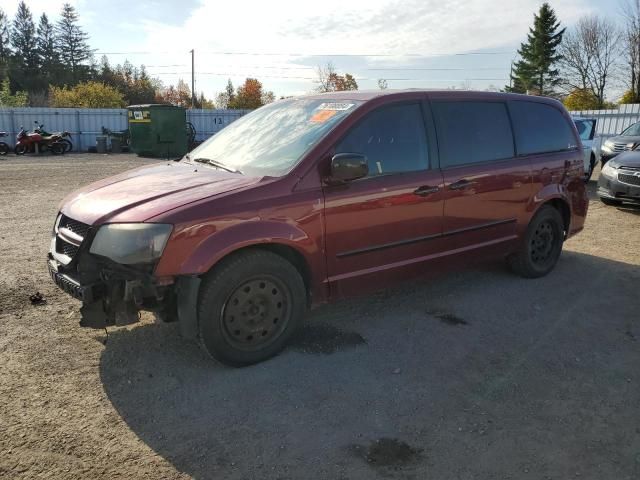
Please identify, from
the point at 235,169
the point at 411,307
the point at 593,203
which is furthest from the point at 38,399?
the point at 593,203

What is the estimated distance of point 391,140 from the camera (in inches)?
165

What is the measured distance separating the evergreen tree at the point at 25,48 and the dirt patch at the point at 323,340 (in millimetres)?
72918

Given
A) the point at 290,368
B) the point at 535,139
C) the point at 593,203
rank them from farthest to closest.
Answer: the point at 593,203, the point at 535,139, the point at 290,368

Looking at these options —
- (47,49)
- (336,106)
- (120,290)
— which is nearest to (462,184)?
(336,106)

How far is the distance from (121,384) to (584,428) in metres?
2.79

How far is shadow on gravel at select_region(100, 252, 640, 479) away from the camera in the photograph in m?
2.69

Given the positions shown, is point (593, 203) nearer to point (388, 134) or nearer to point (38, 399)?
point (388, 134)

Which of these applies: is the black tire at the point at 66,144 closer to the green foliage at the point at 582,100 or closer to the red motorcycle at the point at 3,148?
the red motorcycle at the point at 3,148

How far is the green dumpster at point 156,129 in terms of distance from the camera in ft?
71.8

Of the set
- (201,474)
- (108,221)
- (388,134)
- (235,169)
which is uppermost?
(388,134)

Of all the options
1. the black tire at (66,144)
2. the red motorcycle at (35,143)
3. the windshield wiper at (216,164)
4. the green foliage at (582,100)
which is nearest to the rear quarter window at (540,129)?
the windshield wiper at (216,164)

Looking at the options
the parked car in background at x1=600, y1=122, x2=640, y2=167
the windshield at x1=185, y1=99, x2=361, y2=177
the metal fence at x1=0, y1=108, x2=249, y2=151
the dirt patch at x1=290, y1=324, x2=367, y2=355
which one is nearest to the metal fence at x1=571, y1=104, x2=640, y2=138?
the parked car in background at x1=600, y1=122, x2=640, y2=167

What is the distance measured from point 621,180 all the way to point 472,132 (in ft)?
19.8

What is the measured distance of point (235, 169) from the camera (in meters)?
3.93
